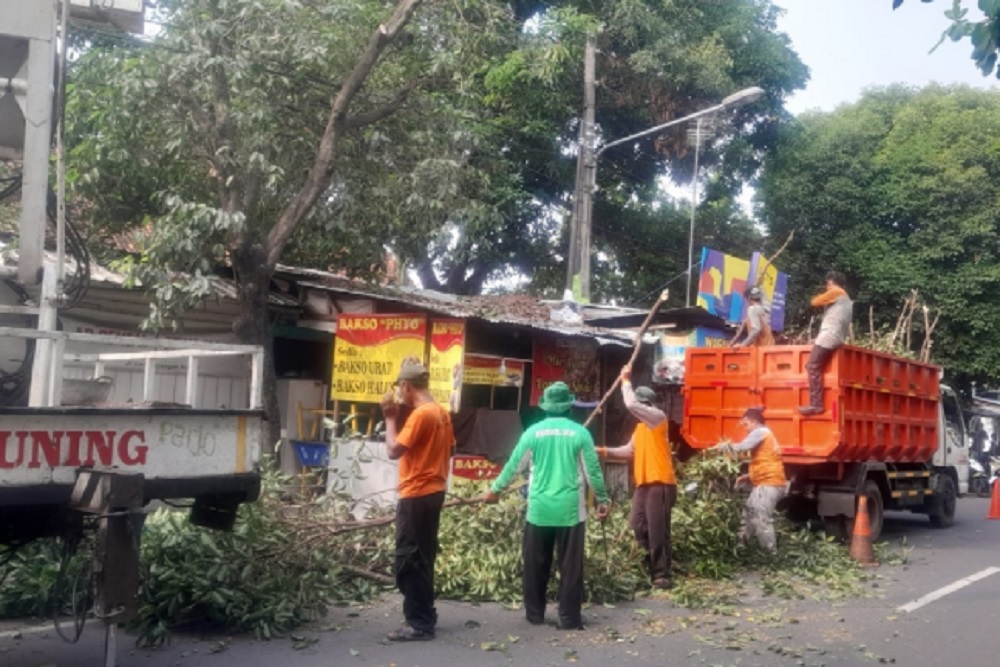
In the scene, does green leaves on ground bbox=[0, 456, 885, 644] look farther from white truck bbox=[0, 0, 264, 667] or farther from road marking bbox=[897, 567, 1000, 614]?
white truck bbox=[0, 0, 264, 667]

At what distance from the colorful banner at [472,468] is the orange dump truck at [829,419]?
7.91ft

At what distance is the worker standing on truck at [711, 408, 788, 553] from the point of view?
10.8 m

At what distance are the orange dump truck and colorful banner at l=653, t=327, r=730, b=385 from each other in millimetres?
1900

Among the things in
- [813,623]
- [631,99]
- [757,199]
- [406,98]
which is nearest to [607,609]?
[813,623]

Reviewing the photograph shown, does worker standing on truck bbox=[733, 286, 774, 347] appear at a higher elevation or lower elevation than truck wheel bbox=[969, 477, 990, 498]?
higher

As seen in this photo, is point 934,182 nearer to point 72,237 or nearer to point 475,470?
point 475,470

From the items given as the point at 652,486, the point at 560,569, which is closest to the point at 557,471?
the point at 560,569

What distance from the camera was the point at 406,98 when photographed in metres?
13.3

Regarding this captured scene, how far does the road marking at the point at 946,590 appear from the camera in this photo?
29.7 ft

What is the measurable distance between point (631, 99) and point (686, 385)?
907cm

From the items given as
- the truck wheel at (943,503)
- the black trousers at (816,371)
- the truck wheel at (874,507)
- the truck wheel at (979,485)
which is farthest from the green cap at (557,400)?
the truck wheel at (979,485)

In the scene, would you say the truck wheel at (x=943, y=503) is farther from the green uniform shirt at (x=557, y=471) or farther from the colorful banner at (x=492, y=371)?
the green uniform shirt at (x=557, y=471)

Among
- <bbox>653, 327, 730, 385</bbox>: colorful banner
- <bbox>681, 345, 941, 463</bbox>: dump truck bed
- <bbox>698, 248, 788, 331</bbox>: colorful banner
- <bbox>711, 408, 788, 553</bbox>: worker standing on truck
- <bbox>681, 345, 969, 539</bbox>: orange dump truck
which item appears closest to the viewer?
<bbox>711, 408, 788, 553</bbox>: worker standing on truck

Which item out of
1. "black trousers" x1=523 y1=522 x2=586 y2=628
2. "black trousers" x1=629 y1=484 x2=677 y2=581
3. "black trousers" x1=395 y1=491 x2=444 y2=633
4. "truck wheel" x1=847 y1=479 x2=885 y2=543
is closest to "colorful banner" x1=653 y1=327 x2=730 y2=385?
"truck wheel" x1=847 y1=479 x2=885 y2=543
